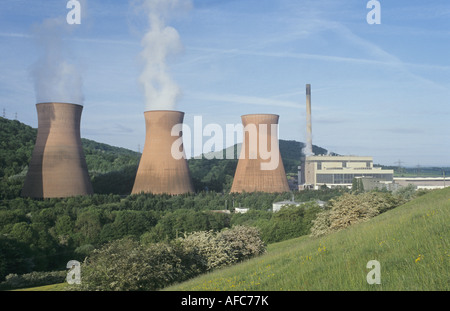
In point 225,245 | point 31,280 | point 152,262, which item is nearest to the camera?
point 152,262

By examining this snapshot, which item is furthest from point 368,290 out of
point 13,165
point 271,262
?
point 13,165

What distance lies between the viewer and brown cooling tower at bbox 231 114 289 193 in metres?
35.2

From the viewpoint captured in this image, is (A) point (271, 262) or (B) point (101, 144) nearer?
(A) point (271, 262)

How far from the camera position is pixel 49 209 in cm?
2814

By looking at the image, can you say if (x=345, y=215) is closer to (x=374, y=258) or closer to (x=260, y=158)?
(x=374, y=258)

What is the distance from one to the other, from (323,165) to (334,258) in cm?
5661

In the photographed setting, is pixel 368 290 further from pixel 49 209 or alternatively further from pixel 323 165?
pixel 323 165

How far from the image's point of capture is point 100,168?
220ft

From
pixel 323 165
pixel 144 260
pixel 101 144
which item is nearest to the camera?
pixel 144 260

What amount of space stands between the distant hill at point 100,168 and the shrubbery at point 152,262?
2984cm

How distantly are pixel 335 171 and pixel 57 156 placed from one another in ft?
136

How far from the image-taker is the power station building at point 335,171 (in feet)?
201

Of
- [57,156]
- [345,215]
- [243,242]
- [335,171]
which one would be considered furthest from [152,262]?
[335,171]

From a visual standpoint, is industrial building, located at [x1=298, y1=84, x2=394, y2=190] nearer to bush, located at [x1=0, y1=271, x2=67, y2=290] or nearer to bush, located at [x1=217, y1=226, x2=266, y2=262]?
bush, located at [x1=0, y1=271, x2=67, y2=290]
